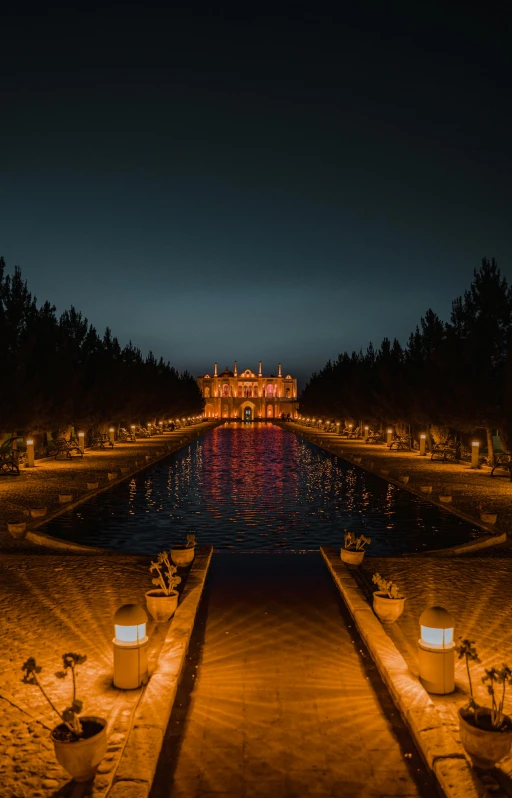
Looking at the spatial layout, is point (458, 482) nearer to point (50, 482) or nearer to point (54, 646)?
point (50, 482)

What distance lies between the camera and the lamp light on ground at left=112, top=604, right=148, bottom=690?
5.92 m

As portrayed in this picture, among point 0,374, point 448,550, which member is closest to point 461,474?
point 448,550

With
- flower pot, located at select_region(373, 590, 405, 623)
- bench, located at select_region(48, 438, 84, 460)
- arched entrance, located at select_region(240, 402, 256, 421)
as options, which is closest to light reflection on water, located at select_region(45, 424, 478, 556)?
flower pot, located at select_region(373, 590, 405, 623)

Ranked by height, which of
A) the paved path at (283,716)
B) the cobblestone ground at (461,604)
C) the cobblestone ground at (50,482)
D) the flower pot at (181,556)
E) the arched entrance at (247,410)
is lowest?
the paved path at (283,716)

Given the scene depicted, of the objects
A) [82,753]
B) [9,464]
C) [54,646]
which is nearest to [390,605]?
[54,646]

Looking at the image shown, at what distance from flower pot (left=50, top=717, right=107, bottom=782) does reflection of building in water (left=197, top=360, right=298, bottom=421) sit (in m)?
132

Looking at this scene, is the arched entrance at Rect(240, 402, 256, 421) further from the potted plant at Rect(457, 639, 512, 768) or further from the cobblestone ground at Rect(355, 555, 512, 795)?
the potted plant at Rect(457, 639, 512, 768)

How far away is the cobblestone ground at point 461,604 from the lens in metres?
5.88

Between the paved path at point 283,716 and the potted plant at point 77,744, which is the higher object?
the potted plant at point 77,744

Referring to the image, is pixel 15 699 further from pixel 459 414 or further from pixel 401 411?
pixel 401 411

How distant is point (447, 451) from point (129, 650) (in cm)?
2585

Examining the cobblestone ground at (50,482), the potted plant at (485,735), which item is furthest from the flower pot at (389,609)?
the cobblestone ground at (50,482)

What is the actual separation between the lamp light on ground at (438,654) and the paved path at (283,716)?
1.51 ft

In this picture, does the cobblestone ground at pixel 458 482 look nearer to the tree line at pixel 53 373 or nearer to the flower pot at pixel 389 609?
the flower pot at pixel 389 609
